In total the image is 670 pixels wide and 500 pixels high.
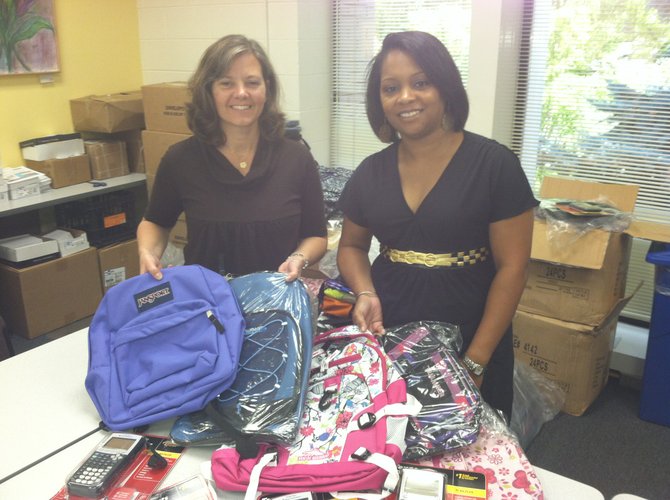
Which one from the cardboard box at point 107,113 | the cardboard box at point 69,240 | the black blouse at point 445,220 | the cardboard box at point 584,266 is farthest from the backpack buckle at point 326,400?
the cardboard box at point 107,113

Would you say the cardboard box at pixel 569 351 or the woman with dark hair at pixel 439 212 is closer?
the woman with dark hair at pixel 439 212

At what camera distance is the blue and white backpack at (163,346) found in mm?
1226

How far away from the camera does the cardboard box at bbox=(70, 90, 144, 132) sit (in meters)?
3.60

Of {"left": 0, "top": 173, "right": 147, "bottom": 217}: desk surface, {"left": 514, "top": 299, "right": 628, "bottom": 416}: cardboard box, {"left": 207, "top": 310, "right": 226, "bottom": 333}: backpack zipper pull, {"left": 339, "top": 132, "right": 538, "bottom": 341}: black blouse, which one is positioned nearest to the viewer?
{"left": 207, "top": 310, "right": 226, "bottom": 333}: backpack zipper pull

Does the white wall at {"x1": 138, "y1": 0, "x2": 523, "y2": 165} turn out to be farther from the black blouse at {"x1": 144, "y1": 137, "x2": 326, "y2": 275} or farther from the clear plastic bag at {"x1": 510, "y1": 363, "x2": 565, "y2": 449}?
the black blouse at {"x1": 144, "y1": 137, "x2": 326, "y2": 275}

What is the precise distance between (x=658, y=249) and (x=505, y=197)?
1450 millimetres

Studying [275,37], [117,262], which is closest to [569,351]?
[275,37]

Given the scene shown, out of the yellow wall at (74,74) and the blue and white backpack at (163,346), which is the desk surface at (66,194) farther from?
the blue and white backpack at (163,346)

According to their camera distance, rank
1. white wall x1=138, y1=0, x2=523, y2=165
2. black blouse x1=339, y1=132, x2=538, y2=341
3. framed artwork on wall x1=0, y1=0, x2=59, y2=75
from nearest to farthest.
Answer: black blouse x1=339, y1=132, x2=538, y2=341
white wall x1=138, y1=0, x2=523, y2=165
framed artwork on wall x1=0, y1=0, x2=59, y2=75

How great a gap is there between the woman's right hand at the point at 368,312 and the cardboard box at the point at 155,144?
2.25 meters

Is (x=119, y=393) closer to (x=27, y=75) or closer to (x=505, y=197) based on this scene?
(x=505, y=197)

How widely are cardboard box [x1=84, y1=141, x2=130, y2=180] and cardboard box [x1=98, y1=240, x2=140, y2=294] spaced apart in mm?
460

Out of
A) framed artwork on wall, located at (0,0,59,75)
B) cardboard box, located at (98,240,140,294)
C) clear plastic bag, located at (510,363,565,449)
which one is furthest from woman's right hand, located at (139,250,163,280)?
framed artwork on wall, located at (0,0,59,75)

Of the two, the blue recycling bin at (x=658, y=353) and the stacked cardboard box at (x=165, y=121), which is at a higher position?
the stacked cardboard box at (x=165, y=121)
